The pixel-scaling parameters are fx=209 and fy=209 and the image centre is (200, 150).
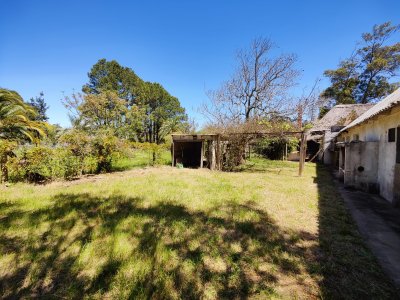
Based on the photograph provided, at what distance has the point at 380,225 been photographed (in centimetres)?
435

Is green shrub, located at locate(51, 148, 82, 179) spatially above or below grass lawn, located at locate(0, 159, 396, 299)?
above

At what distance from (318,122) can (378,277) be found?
21.4 metres

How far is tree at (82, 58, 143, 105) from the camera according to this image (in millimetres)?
32812

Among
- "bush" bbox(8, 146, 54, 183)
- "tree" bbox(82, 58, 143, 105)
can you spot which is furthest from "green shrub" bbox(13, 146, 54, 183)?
"tree" bbox(82, 58, 143, 105)

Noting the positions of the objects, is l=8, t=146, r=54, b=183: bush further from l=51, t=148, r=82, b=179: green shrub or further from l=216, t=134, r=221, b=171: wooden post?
l=216, t=134, r=221, b=171: wooden post

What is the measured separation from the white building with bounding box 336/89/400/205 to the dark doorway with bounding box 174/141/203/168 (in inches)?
333

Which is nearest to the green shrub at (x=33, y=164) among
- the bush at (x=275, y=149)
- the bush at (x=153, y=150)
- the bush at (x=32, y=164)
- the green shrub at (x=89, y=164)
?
the bush at (x=32, y=164)

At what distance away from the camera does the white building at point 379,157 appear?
19.0 feet

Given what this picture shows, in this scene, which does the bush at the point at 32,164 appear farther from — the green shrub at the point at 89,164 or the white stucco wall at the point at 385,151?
the white stucco wall at the point at 385,151

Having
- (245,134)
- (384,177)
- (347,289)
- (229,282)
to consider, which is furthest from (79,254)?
(245,134)

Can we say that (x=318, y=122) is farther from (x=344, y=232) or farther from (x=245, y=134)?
(x=344, y=232)

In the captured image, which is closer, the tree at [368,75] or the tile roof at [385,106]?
the tile roof at [385,106]

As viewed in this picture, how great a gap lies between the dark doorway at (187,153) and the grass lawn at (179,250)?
325 inches

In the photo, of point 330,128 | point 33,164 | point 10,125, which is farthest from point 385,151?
point 10,125
